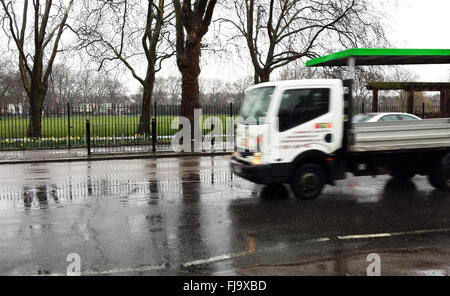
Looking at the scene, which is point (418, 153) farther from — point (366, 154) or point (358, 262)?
point (358, 262)

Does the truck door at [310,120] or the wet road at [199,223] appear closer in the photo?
the wet road at [199,223]

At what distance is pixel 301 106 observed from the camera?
296 inches

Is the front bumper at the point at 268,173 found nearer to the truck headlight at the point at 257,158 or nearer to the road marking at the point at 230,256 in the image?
the truck headlight at the point at 257,158

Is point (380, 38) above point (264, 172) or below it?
above

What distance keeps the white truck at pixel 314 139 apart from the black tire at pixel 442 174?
1.12 ft

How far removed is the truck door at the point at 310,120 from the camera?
24.4ft

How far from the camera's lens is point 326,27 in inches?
806

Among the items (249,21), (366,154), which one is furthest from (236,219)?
(249,21)

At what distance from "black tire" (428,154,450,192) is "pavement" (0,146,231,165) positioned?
369 inches
